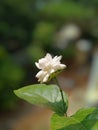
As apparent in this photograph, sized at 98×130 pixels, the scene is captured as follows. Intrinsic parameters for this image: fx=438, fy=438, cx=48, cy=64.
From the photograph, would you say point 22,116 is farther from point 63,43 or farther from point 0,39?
point 63,43

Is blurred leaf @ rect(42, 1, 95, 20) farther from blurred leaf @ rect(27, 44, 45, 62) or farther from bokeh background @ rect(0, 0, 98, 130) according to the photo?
blurred leaf @ rect(27, 44, 45, 62)

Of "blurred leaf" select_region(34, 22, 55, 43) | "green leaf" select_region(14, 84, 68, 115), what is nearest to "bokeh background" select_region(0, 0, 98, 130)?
"blurred leaf" select_region(34, 22, 55, 43)

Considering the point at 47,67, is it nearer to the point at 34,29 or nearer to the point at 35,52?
the point at 35,52

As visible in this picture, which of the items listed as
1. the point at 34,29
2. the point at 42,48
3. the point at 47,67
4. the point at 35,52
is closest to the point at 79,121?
the point at 47,67

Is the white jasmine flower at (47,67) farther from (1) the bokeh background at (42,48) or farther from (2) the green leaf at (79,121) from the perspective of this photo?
(1) the bokeh background at (42,48)

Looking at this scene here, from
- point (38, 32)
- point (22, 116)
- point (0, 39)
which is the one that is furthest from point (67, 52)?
point (22, 116)

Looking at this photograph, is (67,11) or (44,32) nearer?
(44,32)

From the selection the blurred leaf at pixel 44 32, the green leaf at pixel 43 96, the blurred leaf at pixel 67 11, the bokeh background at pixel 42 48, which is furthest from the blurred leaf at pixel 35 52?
the green leaf at pixel 43 96
